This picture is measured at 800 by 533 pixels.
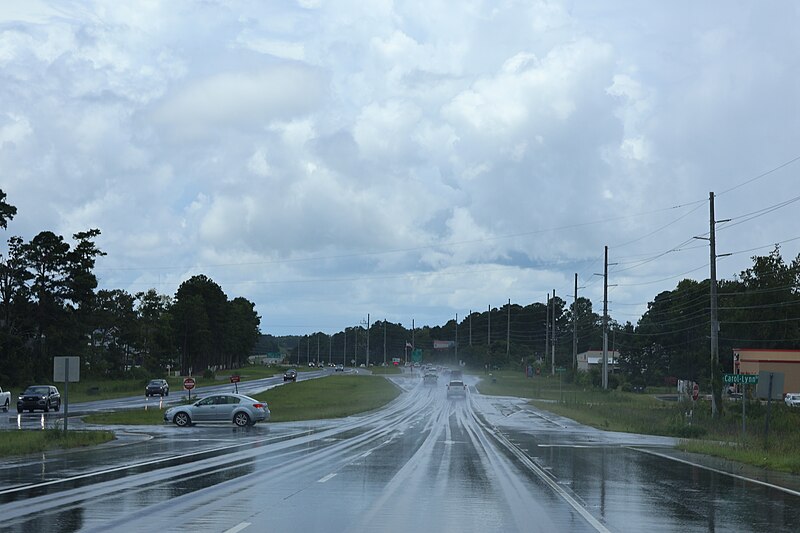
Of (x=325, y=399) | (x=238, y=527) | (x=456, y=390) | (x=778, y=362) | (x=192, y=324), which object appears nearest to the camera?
(x=238, y=527)

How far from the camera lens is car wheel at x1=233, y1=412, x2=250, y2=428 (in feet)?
136

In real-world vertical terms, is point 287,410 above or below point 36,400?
below

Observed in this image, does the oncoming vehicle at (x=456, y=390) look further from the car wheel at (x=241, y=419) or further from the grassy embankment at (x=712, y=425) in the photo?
the car wheel at (x=241, y=419)

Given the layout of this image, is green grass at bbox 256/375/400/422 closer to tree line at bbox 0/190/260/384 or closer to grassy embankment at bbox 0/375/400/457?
grassy embankment at bbox 0/375/400/457

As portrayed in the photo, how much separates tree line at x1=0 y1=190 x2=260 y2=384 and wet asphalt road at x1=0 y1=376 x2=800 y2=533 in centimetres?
6053

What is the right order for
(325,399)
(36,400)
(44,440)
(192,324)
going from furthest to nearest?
(192,324) → (325,399) → (36,400) → (44,440)

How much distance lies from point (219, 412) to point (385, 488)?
85.0 ft

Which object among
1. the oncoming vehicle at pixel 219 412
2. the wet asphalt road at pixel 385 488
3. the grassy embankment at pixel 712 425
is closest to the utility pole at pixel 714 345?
the grassy embankment at pixel 712 425

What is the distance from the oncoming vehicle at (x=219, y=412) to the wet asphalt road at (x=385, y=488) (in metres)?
8.48

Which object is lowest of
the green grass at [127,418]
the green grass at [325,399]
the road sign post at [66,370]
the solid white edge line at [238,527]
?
the green grass at [325,399]

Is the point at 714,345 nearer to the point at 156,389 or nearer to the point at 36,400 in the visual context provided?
the point at 36,400

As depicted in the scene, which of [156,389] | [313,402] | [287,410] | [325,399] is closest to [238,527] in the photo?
[287,410]

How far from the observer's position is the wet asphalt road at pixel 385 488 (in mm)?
13133

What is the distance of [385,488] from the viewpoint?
1741 centimetres
